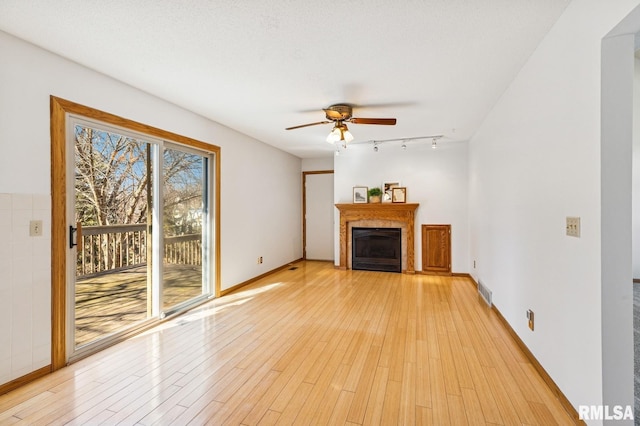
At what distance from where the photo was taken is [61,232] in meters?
2.26

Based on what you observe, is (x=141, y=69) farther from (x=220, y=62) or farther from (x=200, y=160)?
(x=200, y=160)

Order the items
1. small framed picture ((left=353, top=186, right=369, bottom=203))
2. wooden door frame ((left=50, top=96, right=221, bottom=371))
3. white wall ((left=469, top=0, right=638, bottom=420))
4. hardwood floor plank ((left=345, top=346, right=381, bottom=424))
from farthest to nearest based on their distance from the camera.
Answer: small framed picture ((left=353, top=186, right=369, bottom=203))
wooden door frame ((left=50, top=96, right=221, bottom=371))
hardwood floor plank ((left=345, top=346, right=381, bottom=424))
white wall ((left=469, top=0, right=638, bottom=420))

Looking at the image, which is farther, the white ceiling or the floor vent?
the floor vent

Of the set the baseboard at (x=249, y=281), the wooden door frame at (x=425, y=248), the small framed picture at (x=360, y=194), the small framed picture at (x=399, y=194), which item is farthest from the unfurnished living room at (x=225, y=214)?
the small framed picture at (x=360, y=194)

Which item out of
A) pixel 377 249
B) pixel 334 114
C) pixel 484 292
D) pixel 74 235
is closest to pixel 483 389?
pixel 484 292

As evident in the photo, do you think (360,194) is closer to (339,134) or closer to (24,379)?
(339,134)

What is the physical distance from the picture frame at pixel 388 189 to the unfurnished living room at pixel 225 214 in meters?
1.66

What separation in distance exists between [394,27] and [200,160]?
298 cm

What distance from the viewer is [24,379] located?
2.04 metres

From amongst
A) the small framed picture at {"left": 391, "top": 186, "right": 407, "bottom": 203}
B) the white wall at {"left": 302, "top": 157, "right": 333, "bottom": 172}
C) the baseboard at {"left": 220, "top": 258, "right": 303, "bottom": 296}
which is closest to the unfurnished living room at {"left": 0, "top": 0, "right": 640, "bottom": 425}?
the baseboard at {"left": 220, "top": 258, "right": 303, "bottom": 296}

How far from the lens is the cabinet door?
5.36 meters

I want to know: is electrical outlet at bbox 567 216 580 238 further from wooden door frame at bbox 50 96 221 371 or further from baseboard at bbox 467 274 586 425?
wooden door frame at bbox 50 96 221 371

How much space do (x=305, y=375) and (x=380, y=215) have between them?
12.9ft

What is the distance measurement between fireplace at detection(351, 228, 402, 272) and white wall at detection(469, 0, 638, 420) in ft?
8.72
